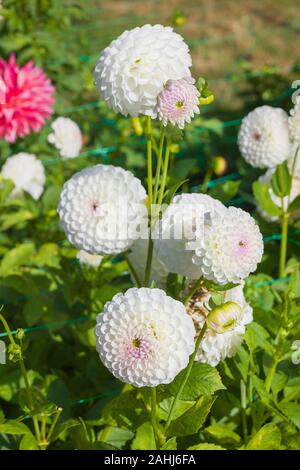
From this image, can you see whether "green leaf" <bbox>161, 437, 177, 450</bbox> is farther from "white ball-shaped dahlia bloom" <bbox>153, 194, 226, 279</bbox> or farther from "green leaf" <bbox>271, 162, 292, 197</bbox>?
"green leaf" <bbox>271, 162, 292, 197</bbox>

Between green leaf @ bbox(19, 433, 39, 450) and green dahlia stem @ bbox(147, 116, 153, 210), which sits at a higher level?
green dahlia stem @ bbox(147, 116, 153, 210)

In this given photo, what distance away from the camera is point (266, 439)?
1.35 meters

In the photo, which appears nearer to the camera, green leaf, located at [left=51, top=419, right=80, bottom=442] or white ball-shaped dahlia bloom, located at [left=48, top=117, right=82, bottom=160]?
green leaf, located at [left=51, top=419, right=80, bottom=442]

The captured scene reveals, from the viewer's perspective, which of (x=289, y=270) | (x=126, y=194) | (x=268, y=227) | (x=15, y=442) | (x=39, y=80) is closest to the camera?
(x=126, y=194)

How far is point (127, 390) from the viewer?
4.60 ft

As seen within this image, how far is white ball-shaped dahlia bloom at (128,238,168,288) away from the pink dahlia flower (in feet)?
2.41

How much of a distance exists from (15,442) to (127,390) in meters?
0.26

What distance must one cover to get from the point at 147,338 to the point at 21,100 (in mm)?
1110

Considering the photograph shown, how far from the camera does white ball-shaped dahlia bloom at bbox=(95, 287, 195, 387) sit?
1.08m

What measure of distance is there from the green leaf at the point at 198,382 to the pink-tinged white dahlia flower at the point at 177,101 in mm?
382

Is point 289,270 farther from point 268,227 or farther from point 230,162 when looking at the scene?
point 230,162

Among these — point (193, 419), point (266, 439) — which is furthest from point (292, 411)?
point (193, 419)

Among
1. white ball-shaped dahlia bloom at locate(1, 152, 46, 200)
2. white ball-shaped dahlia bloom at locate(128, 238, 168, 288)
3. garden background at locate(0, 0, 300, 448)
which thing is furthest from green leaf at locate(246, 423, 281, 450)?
white ball-shaped dahlia bloom at locate(1, 152, 46, 200)
